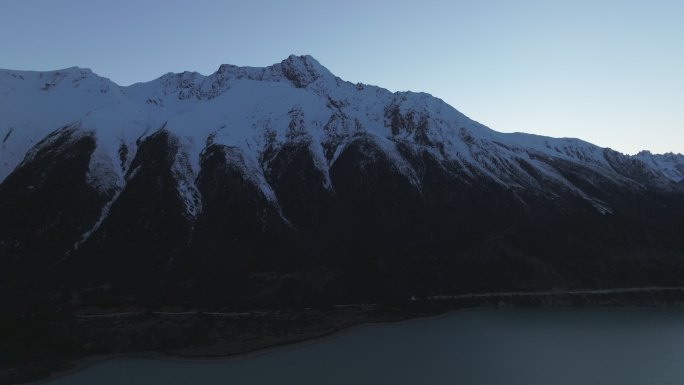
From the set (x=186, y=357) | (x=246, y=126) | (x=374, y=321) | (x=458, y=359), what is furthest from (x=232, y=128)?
(x=458, y=359)

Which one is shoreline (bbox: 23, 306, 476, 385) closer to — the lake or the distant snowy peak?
the lake

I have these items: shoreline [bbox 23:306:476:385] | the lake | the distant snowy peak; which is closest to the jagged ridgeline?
the distant snowy peak

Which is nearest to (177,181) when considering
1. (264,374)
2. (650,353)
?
(264,374)

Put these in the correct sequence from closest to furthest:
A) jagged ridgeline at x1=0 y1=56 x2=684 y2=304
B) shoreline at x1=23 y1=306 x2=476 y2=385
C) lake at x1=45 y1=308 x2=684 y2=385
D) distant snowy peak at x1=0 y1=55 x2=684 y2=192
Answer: lake at x1=45 y1=308 x2=684 y2=385, shoreline at x1=23 y1=306 x2=476 y2=385, jagged ridgeline at x1=0 y1=56 x2=684 y2=304, distant snowy peak at x1=0 y1=55 x2=684 y2=192

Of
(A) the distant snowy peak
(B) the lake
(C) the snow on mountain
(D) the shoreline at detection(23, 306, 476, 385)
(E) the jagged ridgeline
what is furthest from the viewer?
(A) the distant snowy peak

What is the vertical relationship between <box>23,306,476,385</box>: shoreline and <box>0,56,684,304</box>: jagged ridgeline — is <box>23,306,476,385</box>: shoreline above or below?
below

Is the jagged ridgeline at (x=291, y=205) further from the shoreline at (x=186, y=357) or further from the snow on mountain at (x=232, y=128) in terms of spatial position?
the shoreline at (x=186, y=357)

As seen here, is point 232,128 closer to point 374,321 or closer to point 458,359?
point 374,321
